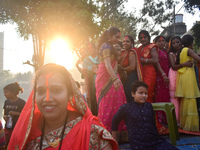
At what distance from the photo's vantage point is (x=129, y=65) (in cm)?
378

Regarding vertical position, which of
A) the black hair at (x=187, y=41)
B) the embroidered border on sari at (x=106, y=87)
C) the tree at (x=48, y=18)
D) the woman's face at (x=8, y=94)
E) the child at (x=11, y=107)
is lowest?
the child at (x=11, y=107)

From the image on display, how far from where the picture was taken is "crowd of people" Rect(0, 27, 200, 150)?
1.43 metres

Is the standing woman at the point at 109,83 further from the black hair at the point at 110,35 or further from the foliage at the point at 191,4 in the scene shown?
the foliage at the point at 191,4

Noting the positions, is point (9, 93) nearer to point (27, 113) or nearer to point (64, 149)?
point (27, 113)

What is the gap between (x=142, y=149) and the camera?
243 centimetres

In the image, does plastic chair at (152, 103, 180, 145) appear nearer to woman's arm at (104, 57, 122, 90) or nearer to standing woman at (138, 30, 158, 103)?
woman's arm at (104, 57, 122, 90)

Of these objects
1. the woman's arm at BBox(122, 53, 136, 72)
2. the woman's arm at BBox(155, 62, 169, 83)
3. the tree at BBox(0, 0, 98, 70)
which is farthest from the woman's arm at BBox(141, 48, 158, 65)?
the tree at BBox(0, 0, 98, 70)

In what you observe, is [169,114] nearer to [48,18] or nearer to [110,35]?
[110,35]

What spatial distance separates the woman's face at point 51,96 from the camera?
1.41m

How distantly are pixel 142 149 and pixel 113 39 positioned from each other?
195 cm

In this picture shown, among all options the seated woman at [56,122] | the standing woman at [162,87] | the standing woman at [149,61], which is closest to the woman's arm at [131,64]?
the standing woman at [149,61]

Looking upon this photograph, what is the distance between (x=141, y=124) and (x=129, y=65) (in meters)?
1.54

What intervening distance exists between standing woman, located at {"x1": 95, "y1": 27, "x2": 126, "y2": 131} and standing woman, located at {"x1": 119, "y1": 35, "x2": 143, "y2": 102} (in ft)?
1.10

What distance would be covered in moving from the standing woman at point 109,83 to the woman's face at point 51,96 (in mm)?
1899
